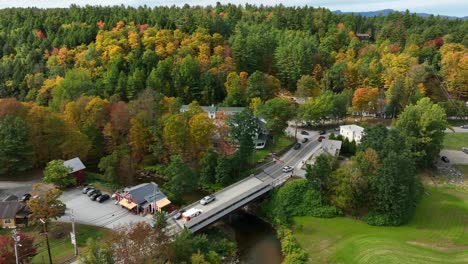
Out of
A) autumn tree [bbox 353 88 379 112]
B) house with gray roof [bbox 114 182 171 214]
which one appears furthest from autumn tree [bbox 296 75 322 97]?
house with gray roof [bbox 114 182 171 214]

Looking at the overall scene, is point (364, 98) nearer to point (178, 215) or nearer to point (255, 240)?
point (255, 240)

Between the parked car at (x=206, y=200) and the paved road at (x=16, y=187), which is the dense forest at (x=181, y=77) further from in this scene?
the parked car at (x=206, y=200)

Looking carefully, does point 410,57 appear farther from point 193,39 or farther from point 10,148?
point 10,148

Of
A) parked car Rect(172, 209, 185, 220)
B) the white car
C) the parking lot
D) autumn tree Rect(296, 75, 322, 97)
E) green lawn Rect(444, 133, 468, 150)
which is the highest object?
autumn tree Rect(296, 75, 322, 97)

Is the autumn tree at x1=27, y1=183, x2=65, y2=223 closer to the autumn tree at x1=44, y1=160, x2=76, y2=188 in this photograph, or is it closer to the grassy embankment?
the grassy embankment

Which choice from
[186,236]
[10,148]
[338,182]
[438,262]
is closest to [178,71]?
[10,148]

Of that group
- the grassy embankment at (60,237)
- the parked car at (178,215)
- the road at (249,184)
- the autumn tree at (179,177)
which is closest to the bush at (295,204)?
the road at (249,184)

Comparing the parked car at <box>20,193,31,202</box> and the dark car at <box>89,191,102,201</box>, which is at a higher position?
the parked car at <box>20,193,31,202</box>
